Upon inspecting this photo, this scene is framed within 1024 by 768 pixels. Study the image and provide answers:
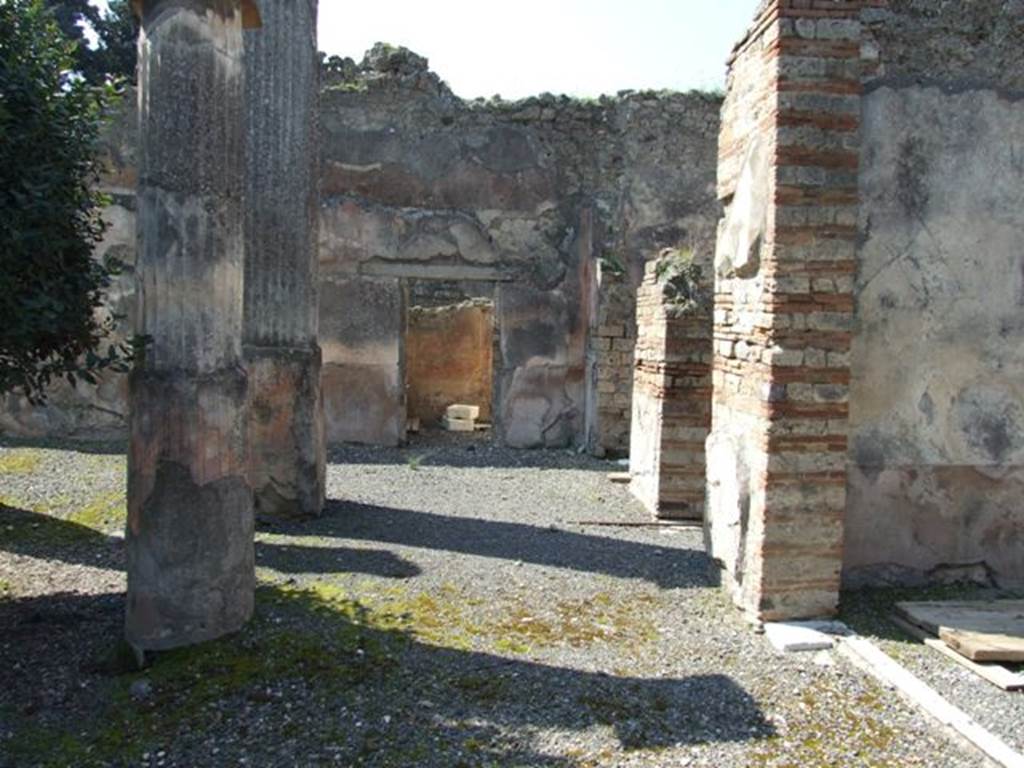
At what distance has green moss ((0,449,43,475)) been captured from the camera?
8.59 metres

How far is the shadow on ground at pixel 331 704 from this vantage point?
340cm

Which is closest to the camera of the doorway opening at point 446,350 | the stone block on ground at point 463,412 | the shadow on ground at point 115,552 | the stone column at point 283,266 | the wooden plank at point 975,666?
the wooden plank at point 975,666

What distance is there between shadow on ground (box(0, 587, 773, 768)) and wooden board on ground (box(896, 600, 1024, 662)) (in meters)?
1.14

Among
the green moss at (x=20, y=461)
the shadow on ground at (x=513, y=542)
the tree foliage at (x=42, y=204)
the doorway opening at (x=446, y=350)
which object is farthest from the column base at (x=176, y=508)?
the doorway opening at (x=446, y=350)

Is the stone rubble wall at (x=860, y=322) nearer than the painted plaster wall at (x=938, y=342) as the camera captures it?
Yes

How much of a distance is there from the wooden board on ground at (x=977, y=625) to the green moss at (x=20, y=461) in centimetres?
773

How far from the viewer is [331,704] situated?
3.74 metres

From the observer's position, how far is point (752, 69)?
16.1 ft

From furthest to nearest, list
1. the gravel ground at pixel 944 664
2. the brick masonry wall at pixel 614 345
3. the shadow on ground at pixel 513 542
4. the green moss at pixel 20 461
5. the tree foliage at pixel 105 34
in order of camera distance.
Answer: the tree foliage at pixel 105 34, the brick masonry wall at pixel 614 345, the green moss at pixel 20 461, the shadow on ground at pixel 513 542, the gravel ground at pixel 944 664

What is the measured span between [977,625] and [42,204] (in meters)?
4.87

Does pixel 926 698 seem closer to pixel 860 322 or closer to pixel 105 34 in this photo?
pixel 860 322

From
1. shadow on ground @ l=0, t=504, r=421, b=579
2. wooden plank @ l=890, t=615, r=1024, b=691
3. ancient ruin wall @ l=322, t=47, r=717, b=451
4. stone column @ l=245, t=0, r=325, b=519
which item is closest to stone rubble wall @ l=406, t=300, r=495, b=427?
ancient ruin wall @ l=322, t=47, r=717, b=451

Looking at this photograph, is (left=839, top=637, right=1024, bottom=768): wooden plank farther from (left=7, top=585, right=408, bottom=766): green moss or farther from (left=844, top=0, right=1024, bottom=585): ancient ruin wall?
(left=7, top=585, right=408, bottom=766): green moss

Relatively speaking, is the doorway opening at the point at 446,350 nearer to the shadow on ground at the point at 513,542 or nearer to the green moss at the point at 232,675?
the shadow on ground at the point at 513,542
